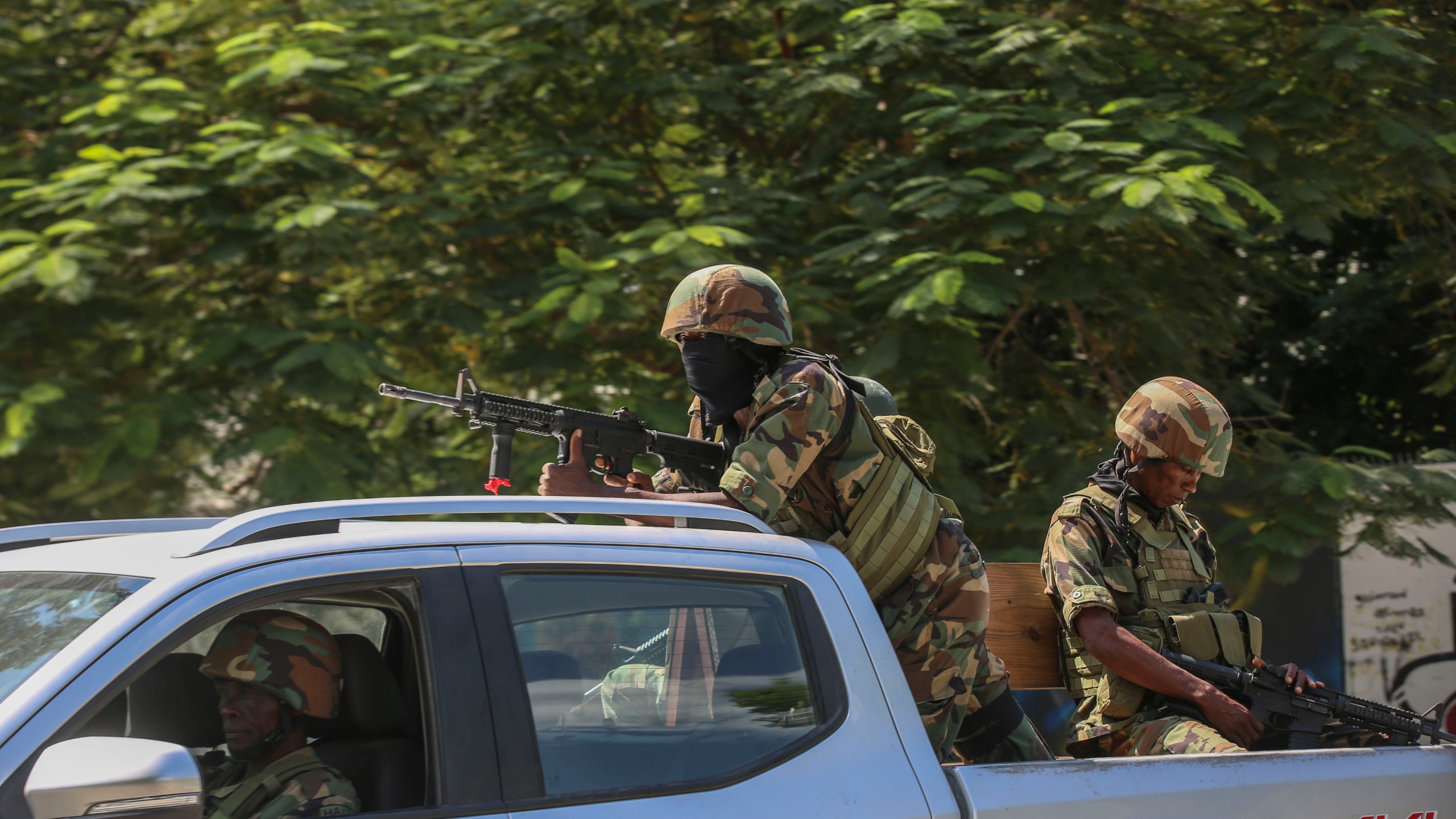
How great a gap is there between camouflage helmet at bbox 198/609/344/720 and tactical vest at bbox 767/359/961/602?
3.47 ft

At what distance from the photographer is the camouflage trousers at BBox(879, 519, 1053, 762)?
2.89 m

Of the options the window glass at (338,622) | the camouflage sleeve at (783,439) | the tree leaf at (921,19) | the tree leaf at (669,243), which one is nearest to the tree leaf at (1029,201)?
the tree leaf at (921,19)

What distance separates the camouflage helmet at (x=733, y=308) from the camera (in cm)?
308

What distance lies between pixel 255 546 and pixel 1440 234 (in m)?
7.63

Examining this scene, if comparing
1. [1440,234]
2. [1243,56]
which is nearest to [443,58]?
[1243,56]

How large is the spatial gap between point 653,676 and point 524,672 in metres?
0.27

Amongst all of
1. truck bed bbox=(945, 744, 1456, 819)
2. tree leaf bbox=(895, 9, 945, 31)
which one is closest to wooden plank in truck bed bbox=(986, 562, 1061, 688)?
truck bed bbox=(945, 744, 1456, 819)

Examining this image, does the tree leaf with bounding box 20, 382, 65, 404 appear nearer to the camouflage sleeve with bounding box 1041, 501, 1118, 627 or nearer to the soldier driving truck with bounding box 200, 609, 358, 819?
the soldier driving truck with bounding box 200, 609, 358, 819

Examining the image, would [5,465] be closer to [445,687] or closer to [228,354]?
[228,354]

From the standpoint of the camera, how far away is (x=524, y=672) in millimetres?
2029

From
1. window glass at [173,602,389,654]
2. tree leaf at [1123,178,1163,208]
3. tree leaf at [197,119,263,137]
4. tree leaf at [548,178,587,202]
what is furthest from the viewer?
tree leaf at [548,178,587,202]

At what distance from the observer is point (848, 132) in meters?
6.66

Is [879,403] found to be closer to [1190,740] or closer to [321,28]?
[1190,740]

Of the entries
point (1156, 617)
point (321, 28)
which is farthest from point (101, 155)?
point (1156, 617)
